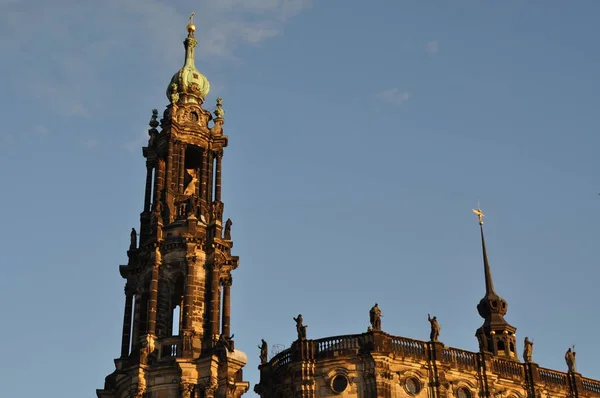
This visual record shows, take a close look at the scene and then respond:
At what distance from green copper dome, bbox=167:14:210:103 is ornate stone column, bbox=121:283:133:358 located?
14181 mm

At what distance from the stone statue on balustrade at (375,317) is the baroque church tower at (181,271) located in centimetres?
950

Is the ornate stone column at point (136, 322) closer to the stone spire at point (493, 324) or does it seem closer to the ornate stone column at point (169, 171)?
the ornate stone column at point (169, 171)

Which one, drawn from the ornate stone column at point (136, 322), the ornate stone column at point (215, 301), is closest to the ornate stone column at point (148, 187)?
the ornate stone column at point (136, 322)

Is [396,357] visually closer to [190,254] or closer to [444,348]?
[444,348]

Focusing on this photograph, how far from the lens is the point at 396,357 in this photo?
66438 millimetres

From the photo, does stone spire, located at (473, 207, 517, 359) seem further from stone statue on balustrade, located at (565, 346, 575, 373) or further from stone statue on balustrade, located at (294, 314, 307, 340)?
stone statue on balustrade, located at (294, 314, 307, 340)

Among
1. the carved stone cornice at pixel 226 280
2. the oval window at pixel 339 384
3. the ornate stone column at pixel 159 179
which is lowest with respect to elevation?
the oval window at pixel 339 384

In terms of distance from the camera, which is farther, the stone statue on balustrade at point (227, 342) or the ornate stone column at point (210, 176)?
the ornate stone column at point (210, 176)

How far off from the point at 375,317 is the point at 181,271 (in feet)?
42.7

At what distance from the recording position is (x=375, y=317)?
67188 millimetres

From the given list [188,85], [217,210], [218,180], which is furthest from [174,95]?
[217,210]

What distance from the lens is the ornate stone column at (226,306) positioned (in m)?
63.9

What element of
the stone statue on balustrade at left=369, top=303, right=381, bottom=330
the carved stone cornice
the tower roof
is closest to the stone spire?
the tower roof

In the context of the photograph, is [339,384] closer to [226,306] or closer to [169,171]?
[226,306]
